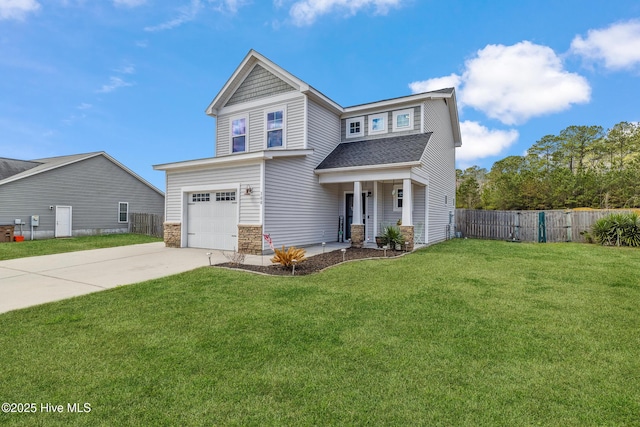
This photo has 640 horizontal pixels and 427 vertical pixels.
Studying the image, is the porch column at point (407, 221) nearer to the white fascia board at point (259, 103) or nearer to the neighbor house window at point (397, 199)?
the neighbor house window at point (397, 199)

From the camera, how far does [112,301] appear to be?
5293 mm

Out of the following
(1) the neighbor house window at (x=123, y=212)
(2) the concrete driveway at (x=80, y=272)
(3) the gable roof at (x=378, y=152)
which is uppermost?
(3) the gable roof at (x=378, y=152)

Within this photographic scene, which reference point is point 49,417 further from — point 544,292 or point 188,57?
point 188,57

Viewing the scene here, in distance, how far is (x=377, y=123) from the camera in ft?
47.6

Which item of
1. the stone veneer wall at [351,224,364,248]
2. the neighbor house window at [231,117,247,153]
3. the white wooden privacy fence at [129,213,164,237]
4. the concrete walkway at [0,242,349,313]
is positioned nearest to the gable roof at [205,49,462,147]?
the neighbor house window at [231,117,247,153]

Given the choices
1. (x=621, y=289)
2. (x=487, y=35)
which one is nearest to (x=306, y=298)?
(x=621, y=289)

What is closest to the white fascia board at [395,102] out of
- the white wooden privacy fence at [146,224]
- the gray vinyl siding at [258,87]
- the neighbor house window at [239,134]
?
the gray vinyl siding at [258,87]

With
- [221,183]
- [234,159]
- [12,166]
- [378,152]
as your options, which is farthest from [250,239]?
[12,166]

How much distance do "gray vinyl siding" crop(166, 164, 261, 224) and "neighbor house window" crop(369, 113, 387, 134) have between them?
6.57 m

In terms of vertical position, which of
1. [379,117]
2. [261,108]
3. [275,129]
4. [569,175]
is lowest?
[275,129]

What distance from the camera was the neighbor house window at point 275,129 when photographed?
1340 cm

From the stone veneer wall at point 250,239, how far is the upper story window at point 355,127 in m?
7.33

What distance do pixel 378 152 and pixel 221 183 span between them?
Result: 6.30m

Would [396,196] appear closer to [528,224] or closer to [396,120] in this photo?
[396,120]
